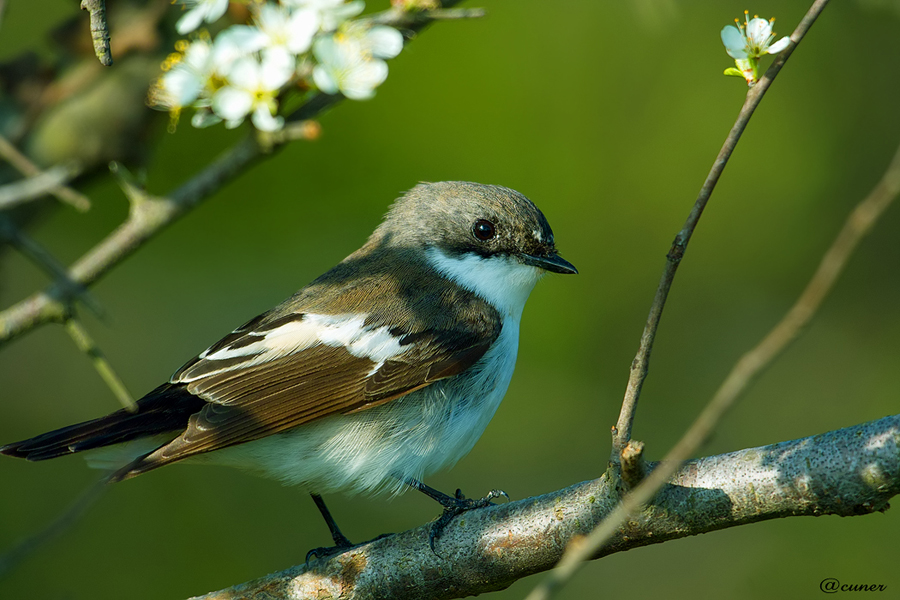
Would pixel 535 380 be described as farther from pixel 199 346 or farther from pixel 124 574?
pixel 124 574

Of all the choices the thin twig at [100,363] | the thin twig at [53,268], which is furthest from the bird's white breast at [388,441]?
the thin twig at [53,268]

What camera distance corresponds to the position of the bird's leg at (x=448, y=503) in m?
2.71

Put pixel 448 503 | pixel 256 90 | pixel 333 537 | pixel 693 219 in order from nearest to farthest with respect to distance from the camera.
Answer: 1. pixel 693 219
2. pixel 256 90
3. pixel 448 503
4. pixel 333 537

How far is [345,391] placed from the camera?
3262 millimetres

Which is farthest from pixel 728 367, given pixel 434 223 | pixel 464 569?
pixel 464 569

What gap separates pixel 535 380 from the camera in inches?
196

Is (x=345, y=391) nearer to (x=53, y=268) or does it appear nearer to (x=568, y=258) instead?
(x=53, y=268)

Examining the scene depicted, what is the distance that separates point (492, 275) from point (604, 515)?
1.66 meters

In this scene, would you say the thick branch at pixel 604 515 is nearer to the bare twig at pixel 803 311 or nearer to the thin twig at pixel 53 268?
the bare twig at pixel 803 311

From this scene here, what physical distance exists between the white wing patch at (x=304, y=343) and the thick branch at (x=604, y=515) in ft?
2.64

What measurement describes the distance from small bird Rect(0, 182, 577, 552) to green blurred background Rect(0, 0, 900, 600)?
1164 millimetres

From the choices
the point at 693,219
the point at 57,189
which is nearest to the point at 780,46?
the point at 693,219

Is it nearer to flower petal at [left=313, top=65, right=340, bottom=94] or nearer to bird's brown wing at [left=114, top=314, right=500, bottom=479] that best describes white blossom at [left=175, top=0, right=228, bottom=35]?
flower petal at [left=313, top=65, right=340, bottom=94]

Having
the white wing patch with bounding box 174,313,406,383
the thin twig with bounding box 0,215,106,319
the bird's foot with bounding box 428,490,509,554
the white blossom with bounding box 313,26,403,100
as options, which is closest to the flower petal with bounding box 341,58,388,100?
the white blossom with bounding box 313,26,403,100
